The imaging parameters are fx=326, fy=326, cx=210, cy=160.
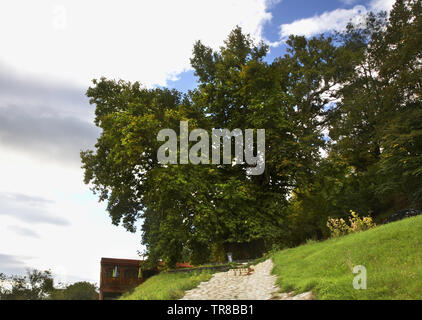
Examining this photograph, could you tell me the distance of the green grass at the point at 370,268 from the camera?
294 inches

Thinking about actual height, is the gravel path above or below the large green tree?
below

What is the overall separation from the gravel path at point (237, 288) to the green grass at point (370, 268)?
59 centimetres

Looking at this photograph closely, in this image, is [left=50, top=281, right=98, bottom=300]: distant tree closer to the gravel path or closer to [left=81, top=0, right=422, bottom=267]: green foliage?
[left=81, top=0, right=422, bottom=267]: green foliage

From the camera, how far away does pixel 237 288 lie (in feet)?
40.6

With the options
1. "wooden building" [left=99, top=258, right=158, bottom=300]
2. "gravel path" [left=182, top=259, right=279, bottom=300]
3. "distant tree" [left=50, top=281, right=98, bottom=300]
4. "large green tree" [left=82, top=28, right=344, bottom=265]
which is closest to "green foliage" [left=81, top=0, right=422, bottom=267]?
"large green tree" [left=82, top=28, right=344, bottom=265]

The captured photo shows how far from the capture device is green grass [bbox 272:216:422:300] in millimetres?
7457

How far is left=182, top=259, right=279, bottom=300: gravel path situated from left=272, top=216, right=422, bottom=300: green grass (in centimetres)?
59

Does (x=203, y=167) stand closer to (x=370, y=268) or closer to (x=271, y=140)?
(x=271, y=140)

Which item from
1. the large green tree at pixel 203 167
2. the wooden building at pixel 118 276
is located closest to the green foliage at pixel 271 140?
the large green tree at pixel 203 167

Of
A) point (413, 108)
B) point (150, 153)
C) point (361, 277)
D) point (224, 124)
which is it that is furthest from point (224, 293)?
point (413, 108)

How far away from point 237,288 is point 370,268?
4899 mm
